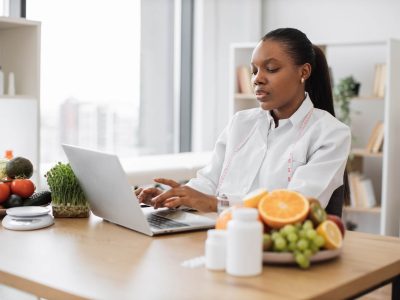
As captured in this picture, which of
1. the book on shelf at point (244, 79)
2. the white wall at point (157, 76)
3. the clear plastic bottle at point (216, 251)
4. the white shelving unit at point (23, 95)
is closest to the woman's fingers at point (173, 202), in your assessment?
the clear plastic bottle at point (216, 251)

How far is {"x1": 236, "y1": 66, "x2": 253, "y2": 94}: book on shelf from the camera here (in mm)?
4977

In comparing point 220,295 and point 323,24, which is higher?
point 323,24

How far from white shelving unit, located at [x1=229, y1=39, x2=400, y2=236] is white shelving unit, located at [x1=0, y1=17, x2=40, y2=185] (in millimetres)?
1978

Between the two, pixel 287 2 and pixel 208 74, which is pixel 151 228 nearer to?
pixel 208 74

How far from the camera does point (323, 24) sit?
5020 mm

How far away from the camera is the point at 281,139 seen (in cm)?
224

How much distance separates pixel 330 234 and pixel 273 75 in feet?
2.78

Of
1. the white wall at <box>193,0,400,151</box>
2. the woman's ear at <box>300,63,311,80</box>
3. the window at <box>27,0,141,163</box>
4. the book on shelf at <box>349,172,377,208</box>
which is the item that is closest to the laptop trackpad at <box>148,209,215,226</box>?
the woman's ear at <box>300,63,311,80</box>

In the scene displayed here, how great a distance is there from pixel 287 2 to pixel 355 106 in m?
1.06

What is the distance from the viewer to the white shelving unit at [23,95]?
3271 millimetres

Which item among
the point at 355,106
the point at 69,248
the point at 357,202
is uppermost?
the point at 355,106

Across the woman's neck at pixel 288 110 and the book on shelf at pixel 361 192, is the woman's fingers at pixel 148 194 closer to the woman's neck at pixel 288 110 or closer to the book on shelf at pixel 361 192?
the woman's neck at pixel 288 110

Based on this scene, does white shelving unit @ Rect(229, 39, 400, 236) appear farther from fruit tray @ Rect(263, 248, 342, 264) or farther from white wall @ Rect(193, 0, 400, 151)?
fruit tray @ Rect(263, 248, 342, 264)

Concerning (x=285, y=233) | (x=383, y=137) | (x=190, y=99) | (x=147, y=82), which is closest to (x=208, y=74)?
(x=190, y=99)
